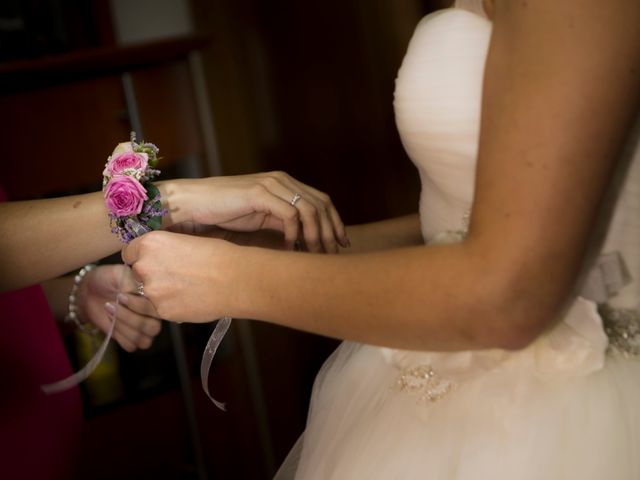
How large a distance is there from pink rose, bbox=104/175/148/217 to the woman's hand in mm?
180

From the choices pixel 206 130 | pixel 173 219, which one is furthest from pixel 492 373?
pixel 206 130

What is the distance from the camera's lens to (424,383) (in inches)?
30.2

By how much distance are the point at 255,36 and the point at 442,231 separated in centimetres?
96

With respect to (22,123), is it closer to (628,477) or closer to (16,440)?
(16,440)

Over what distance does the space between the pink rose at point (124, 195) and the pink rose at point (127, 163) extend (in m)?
0.01

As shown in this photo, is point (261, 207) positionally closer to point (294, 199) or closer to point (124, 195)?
point (294, 199)

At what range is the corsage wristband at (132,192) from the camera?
2.40ft

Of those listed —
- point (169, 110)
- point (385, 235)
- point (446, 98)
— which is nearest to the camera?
point (446, 98)

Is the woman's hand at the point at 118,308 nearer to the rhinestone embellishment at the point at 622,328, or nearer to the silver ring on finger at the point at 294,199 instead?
the silver ring on finger at the point at 294,199

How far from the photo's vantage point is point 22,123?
1286 millimetres

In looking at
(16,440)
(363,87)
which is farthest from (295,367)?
(16,440)

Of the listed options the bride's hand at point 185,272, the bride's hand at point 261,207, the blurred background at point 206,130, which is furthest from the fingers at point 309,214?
the blurred background at point 206,130

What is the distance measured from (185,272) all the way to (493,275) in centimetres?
31

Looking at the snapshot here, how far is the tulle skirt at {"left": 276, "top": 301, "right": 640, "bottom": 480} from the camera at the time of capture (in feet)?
2.17
